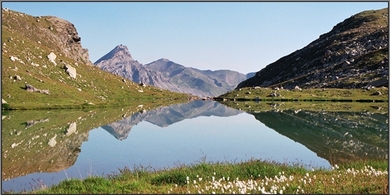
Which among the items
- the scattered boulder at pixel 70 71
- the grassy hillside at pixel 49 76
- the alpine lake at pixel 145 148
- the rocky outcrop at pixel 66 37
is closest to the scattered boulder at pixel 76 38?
the rocky outcrop at pixel 66 37

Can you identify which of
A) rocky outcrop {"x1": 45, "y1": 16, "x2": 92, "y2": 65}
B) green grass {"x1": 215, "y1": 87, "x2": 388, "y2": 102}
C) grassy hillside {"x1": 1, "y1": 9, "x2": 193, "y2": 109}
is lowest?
green grass {"x1": 215, "y1": 87, "x2": 388, "y2": 102}

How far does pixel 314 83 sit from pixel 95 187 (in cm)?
18479

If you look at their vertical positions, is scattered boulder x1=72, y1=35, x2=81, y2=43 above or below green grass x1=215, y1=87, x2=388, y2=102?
above

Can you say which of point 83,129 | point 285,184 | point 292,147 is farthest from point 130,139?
point 285,184

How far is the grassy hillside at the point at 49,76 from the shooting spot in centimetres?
8844

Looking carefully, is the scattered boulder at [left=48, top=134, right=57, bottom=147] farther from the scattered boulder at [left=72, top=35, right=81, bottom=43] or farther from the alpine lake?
the scattered boulder at [left=72, top=35, right=81, bottom=43]

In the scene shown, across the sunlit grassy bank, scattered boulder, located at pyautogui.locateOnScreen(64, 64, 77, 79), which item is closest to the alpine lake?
the sunlit grassy bank

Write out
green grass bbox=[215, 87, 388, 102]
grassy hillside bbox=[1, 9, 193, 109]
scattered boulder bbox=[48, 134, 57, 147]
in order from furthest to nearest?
1. green grass bbox=[215, 87, 388, 102]
2. grassy hillside bbox=[1, 9, 193, 109]
3. scattered boulder bbox=[48, 134, 57, 147]

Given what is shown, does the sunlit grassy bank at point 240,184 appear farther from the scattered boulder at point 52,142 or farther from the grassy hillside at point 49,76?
the grassy hillside at point 49,76

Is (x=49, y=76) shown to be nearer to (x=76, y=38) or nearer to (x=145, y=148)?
(x=145, y=148)

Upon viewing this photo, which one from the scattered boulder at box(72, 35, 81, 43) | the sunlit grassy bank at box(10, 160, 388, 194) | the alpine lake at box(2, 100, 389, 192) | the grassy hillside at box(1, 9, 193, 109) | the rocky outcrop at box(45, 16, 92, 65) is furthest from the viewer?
the scattered boulder at box(72, 35, 81, 43)

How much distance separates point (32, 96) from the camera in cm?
8769

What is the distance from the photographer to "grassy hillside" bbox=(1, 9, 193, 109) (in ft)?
290

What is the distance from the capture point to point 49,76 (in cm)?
11306
